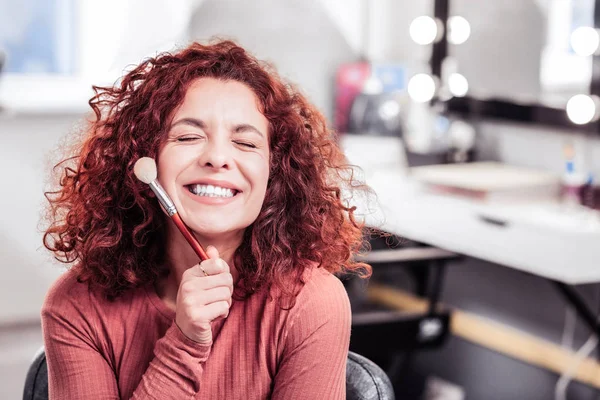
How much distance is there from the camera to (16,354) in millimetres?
2928

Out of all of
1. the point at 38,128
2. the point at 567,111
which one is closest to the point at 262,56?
the point at 38,128

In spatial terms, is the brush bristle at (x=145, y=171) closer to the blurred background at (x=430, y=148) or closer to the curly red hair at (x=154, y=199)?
the curly red hair at (x=154, y=199)

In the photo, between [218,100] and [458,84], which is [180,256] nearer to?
[218,100]

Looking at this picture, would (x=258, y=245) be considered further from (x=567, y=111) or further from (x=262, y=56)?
(x=262, y=56)

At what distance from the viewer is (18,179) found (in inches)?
118

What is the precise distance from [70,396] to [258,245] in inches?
11.7

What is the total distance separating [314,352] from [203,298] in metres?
0.17

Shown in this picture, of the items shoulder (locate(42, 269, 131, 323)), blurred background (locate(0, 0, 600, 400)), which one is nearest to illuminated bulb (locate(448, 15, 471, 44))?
blurred background (locate(0, 0, 600, 400))

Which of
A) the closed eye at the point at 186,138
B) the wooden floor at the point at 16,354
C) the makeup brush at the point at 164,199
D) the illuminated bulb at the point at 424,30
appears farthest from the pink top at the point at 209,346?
the illuminated bulb at the point at 424,30

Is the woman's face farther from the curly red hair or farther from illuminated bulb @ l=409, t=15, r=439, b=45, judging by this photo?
illuminated bulb @ l=409, t=15, r=439, b=45

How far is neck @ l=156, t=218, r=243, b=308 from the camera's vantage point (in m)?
1.13

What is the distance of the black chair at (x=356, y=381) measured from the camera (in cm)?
106

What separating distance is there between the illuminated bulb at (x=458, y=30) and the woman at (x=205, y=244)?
1787mm

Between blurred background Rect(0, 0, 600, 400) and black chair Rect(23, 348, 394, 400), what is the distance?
843 millimetres
